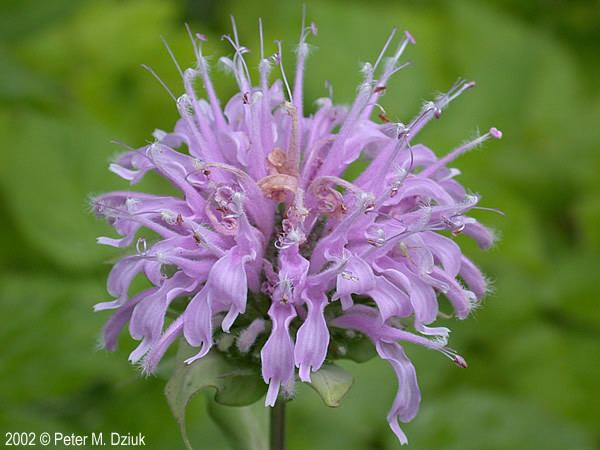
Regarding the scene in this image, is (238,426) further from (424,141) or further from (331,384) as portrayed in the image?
(424,141)

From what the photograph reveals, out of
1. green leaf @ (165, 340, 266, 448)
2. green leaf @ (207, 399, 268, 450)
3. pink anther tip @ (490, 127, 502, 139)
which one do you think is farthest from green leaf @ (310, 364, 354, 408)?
pink anther tip @ (490, 127, 502, 139)

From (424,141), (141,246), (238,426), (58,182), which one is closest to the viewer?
(141,246)

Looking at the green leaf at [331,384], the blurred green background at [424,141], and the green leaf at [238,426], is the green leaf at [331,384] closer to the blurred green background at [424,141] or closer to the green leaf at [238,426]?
the green leaf at [238,426]

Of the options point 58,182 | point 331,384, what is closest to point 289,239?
point 331,384

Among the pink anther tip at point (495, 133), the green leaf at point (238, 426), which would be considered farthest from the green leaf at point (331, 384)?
the pink anther tip at point (495, 133)

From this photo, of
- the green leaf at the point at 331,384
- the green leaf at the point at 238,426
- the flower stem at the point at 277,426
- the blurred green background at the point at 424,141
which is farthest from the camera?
the blurred green background at the point at 424,141

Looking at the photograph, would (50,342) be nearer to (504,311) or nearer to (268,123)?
(268,123)
